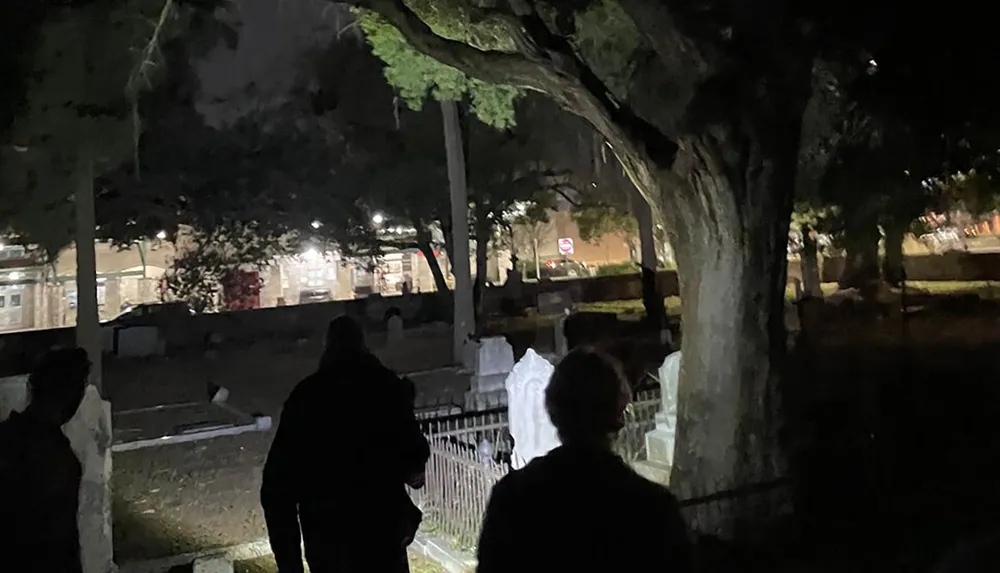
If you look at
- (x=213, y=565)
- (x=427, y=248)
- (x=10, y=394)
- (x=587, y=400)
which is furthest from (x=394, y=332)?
(x=587, y=400)

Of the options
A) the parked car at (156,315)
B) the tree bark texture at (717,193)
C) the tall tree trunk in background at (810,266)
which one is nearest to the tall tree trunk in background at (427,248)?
the parked car at (156,315)

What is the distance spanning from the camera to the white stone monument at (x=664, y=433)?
9102 mm

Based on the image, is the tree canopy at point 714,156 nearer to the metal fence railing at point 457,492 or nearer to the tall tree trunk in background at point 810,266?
the metal fence railing at point 457,492

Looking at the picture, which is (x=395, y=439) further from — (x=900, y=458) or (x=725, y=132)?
(x=900, y=458)

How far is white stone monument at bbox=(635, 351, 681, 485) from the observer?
9102mm

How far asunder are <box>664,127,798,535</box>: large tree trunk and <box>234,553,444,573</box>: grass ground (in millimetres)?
2163

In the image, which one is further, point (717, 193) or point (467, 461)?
point (467, 461)

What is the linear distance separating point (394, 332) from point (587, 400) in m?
22.7

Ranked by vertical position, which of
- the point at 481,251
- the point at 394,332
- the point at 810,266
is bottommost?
the point at 394,332

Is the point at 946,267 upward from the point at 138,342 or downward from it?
upward

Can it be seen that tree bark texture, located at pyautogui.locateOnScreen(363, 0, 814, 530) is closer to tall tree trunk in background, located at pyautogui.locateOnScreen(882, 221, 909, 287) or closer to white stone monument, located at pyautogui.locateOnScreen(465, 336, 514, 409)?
white stone monument, located at pyautogui.locateOnScreen(465, 336, 514, 409)

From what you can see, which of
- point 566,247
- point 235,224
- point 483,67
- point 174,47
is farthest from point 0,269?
point 483,67

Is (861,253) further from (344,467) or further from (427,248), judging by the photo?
(344,467)

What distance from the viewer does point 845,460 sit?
28.0 feet
